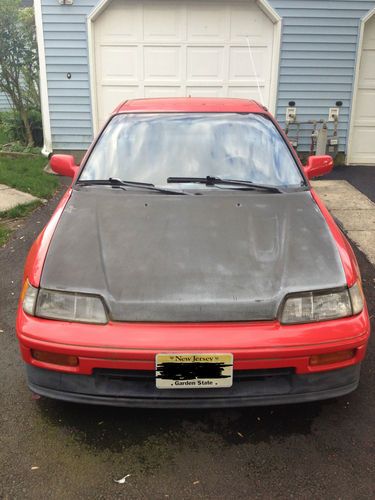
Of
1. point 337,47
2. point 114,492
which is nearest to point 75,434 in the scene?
point 114,492

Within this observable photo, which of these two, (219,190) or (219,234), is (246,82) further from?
(219,234)

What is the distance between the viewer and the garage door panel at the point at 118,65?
845cm

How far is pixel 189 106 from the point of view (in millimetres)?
3650

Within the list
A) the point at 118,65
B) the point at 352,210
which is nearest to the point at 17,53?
the point at 118,65

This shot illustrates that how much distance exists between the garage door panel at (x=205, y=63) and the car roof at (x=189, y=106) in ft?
16.6

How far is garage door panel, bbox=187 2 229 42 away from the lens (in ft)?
26.9

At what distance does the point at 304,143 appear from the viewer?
29.7ft

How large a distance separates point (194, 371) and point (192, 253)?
0.61 meters

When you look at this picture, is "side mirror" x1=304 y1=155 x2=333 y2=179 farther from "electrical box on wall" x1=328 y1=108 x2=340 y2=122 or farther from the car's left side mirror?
"electrical box on wall" x1=328 y1=108 x2=340 y2=122

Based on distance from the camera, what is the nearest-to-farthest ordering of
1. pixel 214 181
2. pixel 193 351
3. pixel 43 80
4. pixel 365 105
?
pixel 193 351 < pixel 214 181 < pixel 43 80 < pixel 365 105

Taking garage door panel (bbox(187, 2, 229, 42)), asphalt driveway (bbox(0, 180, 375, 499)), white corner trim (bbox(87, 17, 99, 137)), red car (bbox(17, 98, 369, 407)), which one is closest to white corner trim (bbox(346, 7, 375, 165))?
garage door panel (bbox(187, 2, 229, 42))

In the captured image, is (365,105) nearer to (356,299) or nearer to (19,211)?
(19,211)

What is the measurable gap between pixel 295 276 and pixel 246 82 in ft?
23.4

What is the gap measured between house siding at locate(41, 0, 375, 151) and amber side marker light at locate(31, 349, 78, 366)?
7.32 m
